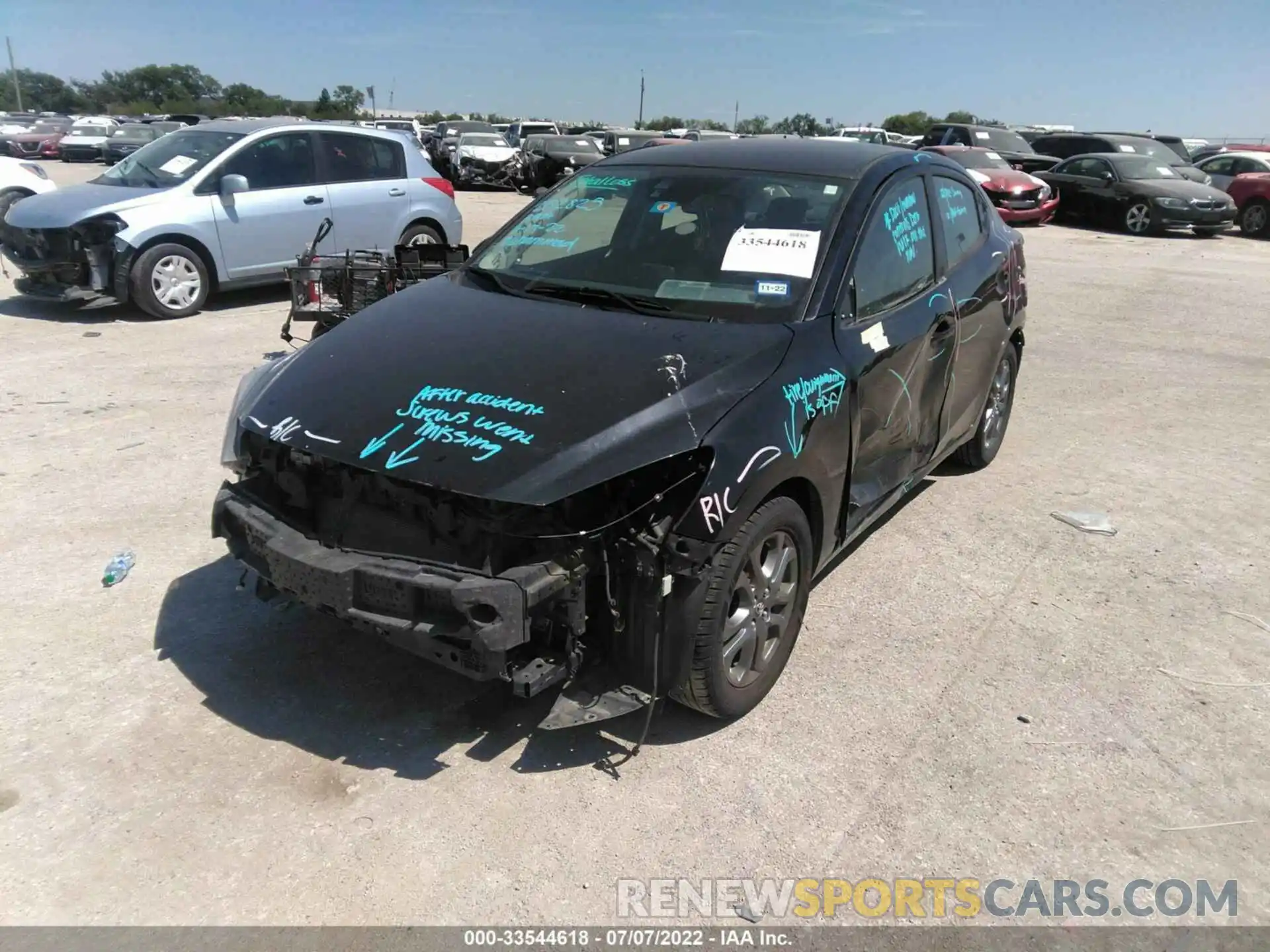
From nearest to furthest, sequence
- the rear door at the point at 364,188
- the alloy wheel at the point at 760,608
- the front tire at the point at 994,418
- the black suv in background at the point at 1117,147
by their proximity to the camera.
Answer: the alloy wheel at the point at 760,608, the front tire at the point at 994,418, the rear door at the point at 364,188, the black suv in background at the point at 1117,147

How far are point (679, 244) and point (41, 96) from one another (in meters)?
101

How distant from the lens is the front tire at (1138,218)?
18453 mm

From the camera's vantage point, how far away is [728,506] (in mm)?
2895

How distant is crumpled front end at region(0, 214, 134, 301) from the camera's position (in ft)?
28.0

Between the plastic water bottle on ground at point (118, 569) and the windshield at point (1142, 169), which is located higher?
the windshield at point (1142, 169)

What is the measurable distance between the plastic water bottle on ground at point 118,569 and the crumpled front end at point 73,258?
5.48 meters

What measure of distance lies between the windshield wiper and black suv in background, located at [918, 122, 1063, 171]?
66.5ft

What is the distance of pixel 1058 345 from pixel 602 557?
7.92m

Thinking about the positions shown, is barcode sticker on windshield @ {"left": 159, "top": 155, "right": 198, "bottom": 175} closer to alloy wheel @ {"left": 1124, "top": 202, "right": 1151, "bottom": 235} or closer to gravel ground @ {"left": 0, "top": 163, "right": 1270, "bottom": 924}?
gravel ground @ {"left": 0, "top": 163, "right": 1270, "bottom": 924}

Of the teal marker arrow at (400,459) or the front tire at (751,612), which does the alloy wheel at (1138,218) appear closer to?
the front tire at (751,612)

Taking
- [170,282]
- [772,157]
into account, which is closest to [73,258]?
[170,282]

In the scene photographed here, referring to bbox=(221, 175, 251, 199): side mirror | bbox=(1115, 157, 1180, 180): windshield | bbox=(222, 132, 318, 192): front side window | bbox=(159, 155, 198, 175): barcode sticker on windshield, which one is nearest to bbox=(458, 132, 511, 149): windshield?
bbox=(1115, 157, 1180, 180): windshield

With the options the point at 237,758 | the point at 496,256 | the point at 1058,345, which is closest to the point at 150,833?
the point at 237,758

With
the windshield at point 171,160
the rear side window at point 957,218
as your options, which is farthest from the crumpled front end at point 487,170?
the rear side window at point 957,218
